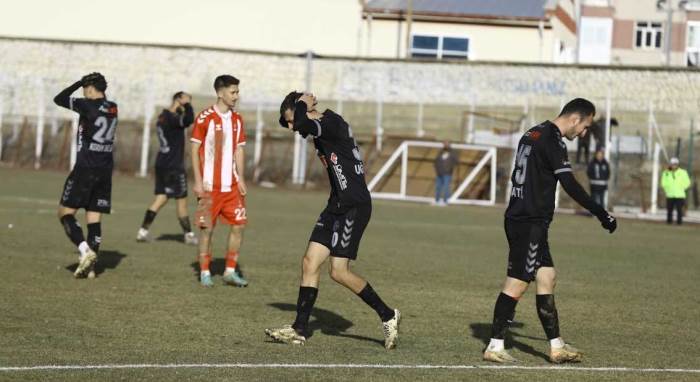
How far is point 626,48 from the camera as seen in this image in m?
79.3

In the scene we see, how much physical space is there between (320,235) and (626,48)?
7141cm

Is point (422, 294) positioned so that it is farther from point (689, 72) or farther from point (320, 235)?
point (689, 72)

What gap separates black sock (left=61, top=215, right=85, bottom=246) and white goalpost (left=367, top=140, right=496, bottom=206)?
2363 centimetres

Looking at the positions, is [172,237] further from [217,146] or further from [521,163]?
[521,163]

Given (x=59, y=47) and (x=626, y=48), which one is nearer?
(x=59, y=47)

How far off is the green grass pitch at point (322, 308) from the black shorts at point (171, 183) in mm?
751

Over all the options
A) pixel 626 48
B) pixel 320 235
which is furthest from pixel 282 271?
pixel 626 48

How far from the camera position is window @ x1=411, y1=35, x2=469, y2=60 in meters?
55.4

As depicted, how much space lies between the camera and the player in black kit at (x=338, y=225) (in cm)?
1028

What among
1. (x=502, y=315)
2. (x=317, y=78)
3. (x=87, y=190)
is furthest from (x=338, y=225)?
(x=317, y=78)

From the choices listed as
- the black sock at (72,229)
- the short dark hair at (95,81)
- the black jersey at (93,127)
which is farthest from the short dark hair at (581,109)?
the black sock at (72,229)

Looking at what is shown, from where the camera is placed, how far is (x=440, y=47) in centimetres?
5581

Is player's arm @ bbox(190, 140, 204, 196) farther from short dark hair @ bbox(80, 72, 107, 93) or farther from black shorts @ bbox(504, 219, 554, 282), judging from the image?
black shorts @ bbox(504, 219, 554, 282)

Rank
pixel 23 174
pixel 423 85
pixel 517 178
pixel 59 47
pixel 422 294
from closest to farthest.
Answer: pixel 517 178 → pixel 422 294 → pixel 23 174 → pixel 423 85 → pixel 59 47
